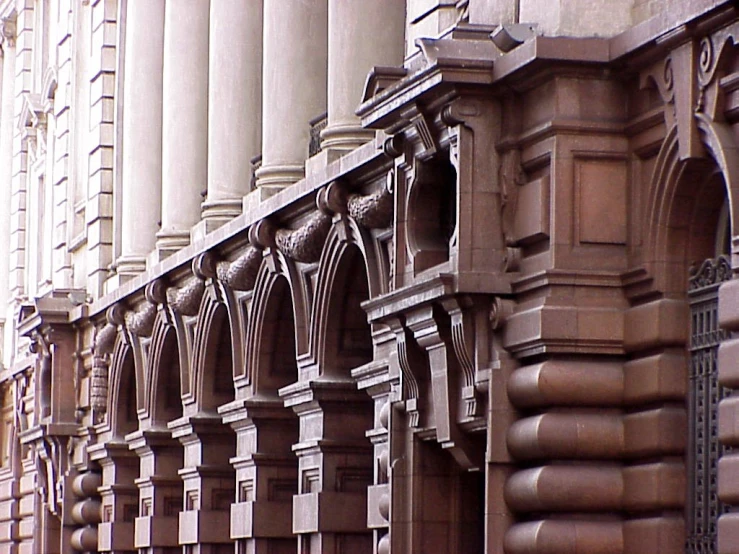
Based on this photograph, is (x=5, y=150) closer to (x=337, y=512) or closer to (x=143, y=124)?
(x=143, y=124)

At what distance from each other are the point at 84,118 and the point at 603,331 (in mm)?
23749

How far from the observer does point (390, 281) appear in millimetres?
23453

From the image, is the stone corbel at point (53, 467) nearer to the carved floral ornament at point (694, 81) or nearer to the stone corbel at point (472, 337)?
the stone corbel at point (472, 337)

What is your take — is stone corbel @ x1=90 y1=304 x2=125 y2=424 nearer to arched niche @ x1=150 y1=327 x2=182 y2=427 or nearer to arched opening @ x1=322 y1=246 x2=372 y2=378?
arched niche @ x1=150 y1=327 x2=182 y2=427

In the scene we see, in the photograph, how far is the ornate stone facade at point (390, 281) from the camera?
62.2 ft

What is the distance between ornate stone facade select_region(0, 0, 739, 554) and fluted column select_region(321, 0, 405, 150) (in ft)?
0.12

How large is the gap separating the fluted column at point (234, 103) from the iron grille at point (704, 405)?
14.3 m

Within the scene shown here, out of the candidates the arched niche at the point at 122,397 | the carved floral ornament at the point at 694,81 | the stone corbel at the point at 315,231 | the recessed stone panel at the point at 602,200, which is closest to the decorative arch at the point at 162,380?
the arched niche at the point at 122,397

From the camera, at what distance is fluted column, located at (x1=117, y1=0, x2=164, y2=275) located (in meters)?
37.4

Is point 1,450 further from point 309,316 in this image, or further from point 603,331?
point 603,331

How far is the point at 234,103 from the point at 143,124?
524 centimetres

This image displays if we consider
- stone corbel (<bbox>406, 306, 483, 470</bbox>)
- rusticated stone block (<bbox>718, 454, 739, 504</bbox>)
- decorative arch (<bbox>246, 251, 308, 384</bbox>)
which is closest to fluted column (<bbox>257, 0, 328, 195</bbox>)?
decorative arch (<bbox>246, 251, 308, 384</bbox>)

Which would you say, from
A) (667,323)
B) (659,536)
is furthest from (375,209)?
(659,536)

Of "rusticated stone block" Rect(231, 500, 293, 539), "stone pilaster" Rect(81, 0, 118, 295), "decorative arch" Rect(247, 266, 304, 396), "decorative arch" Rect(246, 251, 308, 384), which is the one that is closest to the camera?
"decorative arch" Rect(246, 251, 308, 384)
